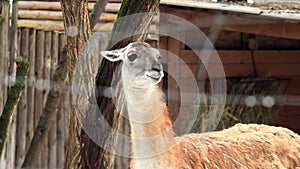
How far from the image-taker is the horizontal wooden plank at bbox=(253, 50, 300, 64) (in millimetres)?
7617

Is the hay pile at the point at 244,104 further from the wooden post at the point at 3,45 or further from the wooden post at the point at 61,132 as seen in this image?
the wooden post at the point at 3,45

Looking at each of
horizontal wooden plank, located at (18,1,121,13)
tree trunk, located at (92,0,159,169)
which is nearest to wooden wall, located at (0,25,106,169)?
horizontal wooden plank, located at (18,1,121,13)

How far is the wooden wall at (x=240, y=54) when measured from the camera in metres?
6.50

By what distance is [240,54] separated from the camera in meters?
7.45

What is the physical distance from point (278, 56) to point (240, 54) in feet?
1.75

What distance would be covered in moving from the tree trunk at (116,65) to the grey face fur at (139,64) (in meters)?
0.27

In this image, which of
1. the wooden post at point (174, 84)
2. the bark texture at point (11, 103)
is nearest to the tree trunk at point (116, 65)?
the bark texture at point (11, 103)

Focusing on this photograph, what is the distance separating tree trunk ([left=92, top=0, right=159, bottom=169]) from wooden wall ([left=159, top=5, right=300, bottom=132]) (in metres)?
2.76

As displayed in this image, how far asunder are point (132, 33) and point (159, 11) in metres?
3.15

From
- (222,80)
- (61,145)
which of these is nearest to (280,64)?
(222,80)

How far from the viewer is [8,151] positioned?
5617mm

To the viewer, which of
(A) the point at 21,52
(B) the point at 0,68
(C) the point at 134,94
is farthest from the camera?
(A) the point at 21,52

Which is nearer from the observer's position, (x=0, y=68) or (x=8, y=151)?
(x=0, y=68)

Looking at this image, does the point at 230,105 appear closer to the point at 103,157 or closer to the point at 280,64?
the point at 280,64
